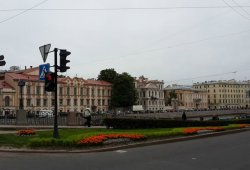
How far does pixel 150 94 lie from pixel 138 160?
15004 cm

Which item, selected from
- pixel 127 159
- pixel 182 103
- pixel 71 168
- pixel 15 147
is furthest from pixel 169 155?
pixel 182 103

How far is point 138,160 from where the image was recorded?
13.5m

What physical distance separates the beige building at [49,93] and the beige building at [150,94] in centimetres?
2347

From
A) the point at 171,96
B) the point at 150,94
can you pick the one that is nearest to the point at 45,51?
the point at 150,94

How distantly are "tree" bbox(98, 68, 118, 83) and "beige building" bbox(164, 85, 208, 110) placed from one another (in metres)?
38.7

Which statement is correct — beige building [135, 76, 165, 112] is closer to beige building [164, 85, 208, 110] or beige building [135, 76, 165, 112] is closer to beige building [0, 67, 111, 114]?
beige building [164, 85, 208, 110]

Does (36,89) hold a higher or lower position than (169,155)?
higher

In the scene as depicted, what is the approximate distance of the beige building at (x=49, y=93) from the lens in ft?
345

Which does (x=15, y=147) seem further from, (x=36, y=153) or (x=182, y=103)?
(x=182, y=103)

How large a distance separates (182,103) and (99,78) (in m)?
50.9

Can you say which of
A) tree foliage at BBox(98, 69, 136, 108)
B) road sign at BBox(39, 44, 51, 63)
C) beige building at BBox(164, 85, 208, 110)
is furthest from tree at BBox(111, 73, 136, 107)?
road sign at BBox(39, 44, 51, 63)

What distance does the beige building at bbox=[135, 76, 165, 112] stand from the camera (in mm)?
162000

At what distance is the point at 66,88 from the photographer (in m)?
127

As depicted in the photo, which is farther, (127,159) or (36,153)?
(36,153)
